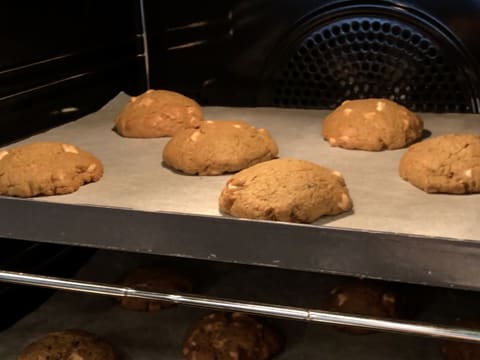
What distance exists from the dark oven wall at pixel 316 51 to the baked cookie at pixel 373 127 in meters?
0.15

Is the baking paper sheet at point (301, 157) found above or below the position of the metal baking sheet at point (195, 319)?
above

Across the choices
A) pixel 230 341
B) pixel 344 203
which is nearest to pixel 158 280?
pixel 230 341

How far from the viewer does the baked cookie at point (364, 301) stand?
4.35ft

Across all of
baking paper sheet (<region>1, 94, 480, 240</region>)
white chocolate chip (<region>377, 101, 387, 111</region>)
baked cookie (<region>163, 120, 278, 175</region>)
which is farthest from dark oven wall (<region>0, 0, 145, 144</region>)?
white chocolate chip (<region>377, 101, 387, 111</region>)

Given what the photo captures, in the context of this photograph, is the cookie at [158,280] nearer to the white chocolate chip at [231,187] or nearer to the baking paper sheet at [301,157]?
the baking paper sheet at [301,157]

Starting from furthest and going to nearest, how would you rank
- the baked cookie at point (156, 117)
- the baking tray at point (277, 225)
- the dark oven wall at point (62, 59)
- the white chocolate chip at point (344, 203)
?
the baked cookie at point (156, 117), the dark oven wall at point (62, 59), the white chocolate chip at point (344, 203), the baking tray at point (277, 225)

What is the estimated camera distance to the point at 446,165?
108 cm

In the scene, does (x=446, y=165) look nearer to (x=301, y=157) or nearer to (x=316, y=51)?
(x=301, y=157)

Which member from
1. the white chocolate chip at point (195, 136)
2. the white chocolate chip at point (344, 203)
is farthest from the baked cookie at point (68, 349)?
the white chocolate chip at point (344, 203)

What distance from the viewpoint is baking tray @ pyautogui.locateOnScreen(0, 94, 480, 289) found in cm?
87

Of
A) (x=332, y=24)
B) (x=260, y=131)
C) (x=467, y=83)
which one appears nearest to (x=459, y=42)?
(x=467, y=83)

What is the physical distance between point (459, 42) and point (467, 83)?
86mm

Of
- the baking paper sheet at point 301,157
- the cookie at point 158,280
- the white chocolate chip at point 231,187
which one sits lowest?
the cookie at point 158,280

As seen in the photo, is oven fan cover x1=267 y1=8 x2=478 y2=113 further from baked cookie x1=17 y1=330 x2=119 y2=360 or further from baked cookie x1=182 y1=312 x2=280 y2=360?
baked cookie x1=17 y1=330 x2=119 y2=360
